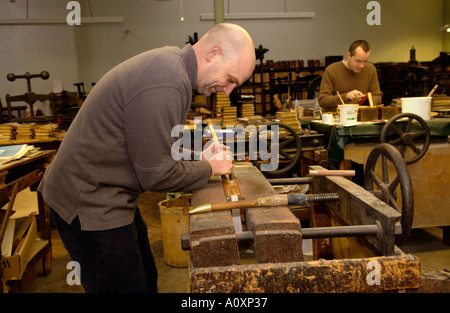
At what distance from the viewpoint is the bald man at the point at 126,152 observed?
127 centimetres

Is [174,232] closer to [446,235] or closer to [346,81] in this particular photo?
[446,235]

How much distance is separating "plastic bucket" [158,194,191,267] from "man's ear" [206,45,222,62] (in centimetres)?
178

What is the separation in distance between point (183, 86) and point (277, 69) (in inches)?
366

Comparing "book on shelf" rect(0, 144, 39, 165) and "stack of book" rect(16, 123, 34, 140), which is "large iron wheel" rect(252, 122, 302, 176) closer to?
"book on shelf" rect(0, 144, 39, 165)

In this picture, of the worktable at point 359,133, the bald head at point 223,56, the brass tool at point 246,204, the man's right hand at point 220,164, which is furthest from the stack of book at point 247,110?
the brass tool at point 246,204

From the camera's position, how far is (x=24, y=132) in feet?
13.5

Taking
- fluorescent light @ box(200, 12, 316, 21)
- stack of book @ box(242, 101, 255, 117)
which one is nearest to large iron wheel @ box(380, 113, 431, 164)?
stack of book @ box(242, 101, 255, 117)

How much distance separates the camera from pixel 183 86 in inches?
51.3

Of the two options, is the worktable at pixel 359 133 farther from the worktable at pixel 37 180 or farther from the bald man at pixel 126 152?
the worktable at pixel 37 180

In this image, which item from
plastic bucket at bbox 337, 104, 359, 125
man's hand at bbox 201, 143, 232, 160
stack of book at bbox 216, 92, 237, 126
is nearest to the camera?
man's hand at bbox 201, 143, 232, 160

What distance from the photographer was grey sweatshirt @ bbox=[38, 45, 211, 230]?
1.26m

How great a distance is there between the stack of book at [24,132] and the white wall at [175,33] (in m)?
6.53

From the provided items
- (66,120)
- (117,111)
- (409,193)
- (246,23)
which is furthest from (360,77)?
(246,23)
